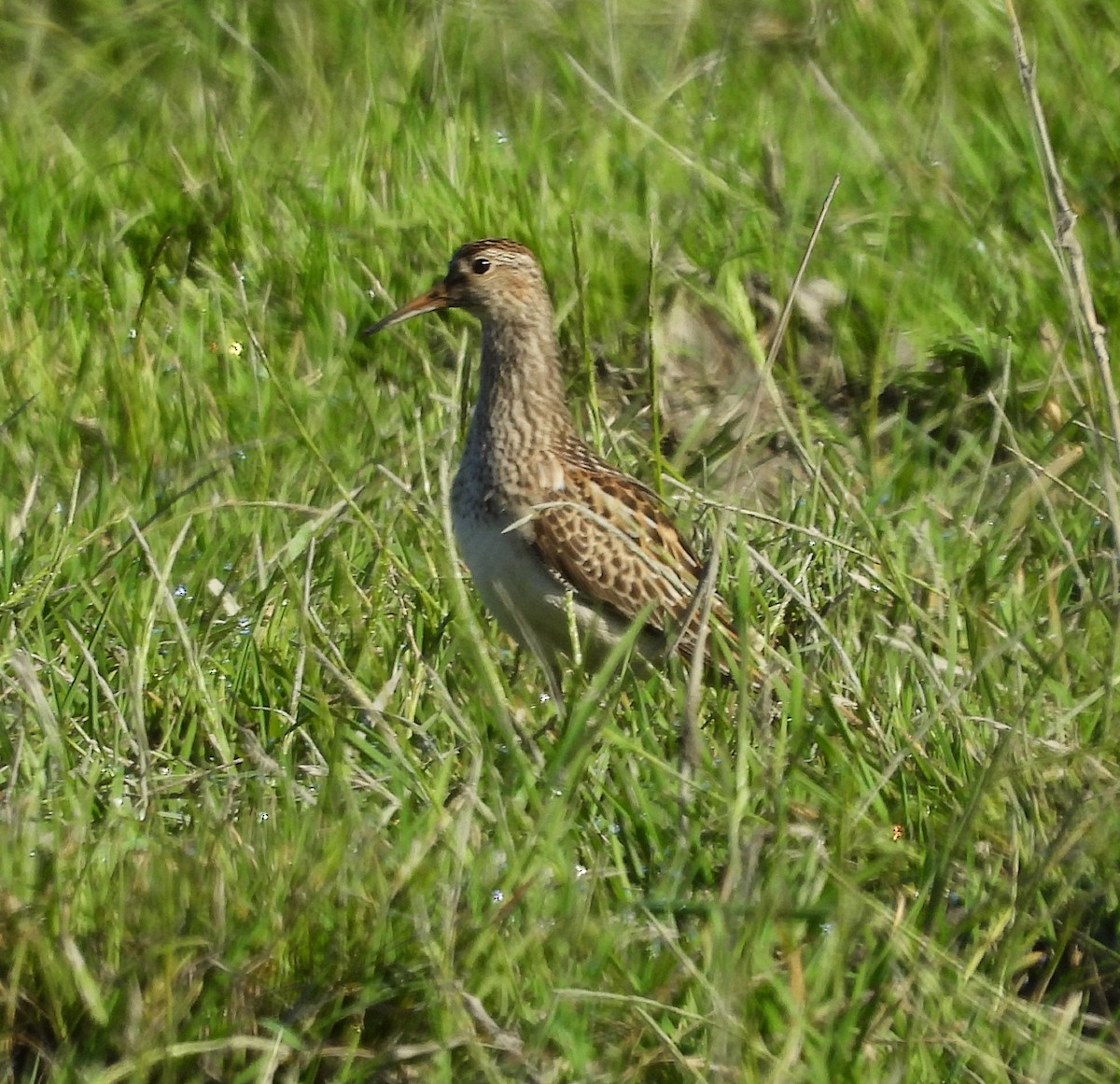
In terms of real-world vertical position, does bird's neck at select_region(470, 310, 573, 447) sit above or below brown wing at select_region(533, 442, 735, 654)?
above

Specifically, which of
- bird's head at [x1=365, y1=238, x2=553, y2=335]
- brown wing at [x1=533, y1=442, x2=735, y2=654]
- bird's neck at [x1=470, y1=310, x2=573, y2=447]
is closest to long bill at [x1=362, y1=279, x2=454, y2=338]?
bird's head at [x1=365, y1=238, x2=553, y2=335]

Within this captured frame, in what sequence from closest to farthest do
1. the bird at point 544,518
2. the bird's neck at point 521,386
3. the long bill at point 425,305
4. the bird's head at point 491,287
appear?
1. the bird at point 544,518
2. the bird's neck at point 521,386
3. the bird's head at point 491,287
4. the long bill at point 425,305

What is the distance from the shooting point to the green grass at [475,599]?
9.86 feet

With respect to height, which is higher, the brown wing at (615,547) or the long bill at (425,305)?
the long bill at (425,305)

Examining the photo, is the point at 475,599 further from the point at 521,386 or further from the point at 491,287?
the point at 491,287

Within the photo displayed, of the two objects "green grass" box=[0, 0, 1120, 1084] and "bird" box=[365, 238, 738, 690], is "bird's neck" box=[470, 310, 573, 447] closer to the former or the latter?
"bird" box=[365, 238, 738, 690]

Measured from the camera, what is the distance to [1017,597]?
4383 mm

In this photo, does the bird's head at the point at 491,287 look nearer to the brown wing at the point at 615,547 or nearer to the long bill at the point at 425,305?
the long bill at the point at 425,305

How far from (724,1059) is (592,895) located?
1.65 ft

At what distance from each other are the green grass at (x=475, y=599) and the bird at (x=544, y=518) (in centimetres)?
14

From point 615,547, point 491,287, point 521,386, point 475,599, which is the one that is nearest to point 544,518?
point 615,547

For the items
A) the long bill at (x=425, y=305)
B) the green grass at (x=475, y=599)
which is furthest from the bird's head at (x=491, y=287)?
the green grass at (x=475, y=599)

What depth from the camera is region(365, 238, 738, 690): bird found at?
4.63 m

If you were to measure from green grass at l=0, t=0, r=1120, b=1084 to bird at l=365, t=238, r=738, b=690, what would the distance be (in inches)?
5.6
